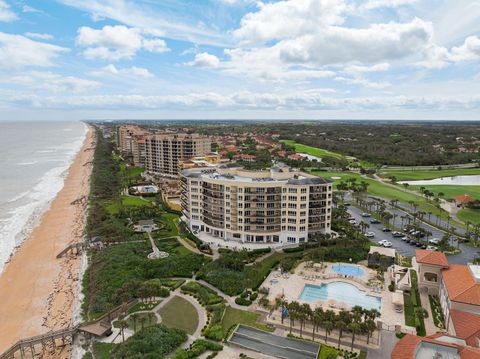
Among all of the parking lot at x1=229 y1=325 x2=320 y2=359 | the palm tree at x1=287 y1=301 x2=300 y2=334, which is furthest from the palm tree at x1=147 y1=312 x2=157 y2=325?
the palm tree at x1=287 y1=301 x2=300 y2=334

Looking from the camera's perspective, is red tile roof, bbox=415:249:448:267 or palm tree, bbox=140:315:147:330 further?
red tile roof, bbox=415:249:448:267

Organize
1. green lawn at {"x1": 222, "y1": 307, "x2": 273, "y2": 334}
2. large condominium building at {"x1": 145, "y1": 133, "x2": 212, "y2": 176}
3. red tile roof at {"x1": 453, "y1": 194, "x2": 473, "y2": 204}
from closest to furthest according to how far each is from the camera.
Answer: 1. green lawn at {"x1": 222, "y1": 307, "x2": 273, "y2": 334}
2. red tile roof at {"x1": 453, "y1": 194, "x2": 473, "y2": 204}
3. large condominium building at {"x1": 145, "y1": 133, "x2": 212, "y2": 176}

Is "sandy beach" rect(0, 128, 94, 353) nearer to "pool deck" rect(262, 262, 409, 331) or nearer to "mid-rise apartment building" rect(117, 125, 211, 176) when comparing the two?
"pool deck" rect(262, 262, 409, 331)

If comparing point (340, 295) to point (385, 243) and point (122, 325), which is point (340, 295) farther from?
point (122, 325)

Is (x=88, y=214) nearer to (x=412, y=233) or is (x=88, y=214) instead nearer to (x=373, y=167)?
(x=412, y=233)

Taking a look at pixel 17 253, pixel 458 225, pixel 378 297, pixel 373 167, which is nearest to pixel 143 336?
pixel 378 297

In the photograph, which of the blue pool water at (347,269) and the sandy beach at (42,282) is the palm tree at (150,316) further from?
the blue pool water at (347,269)

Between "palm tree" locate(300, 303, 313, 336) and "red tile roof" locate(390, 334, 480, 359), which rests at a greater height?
"red tile roof" locate(390, 334, 480, 359)

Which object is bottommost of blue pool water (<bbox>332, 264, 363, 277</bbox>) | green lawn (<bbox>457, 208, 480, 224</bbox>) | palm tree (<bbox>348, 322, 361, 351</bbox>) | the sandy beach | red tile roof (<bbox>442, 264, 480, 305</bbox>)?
the sandy beach

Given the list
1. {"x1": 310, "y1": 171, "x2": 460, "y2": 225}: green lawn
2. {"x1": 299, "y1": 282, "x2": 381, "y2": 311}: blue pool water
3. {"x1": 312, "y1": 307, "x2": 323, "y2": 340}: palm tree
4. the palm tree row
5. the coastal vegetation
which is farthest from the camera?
{"x1": 310, "y1": 171, "x2": 460, "y2": 225}: green lawn
